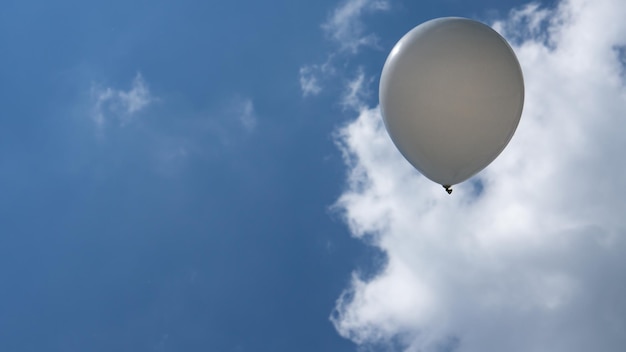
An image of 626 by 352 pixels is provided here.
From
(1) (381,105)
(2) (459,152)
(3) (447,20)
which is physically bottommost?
(2) (459,152)

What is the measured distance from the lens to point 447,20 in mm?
20109

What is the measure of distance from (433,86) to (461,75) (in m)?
0.66

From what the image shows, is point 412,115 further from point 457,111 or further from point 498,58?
point 498,58

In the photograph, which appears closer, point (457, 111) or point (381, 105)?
point (457, 111)

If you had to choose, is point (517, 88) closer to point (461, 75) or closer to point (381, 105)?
point (461, 75)

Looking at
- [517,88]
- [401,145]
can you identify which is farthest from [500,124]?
[401,145]

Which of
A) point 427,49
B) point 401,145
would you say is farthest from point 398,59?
point 401,145

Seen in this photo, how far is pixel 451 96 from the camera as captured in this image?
1919 centimetres

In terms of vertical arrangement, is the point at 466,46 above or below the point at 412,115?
above

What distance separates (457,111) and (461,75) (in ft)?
2.65

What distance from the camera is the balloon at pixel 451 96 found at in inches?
757

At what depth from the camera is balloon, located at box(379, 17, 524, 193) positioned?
19234 mm

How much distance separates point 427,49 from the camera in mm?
19609

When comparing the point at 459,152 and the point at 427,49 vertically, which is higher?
the point at 427,49
